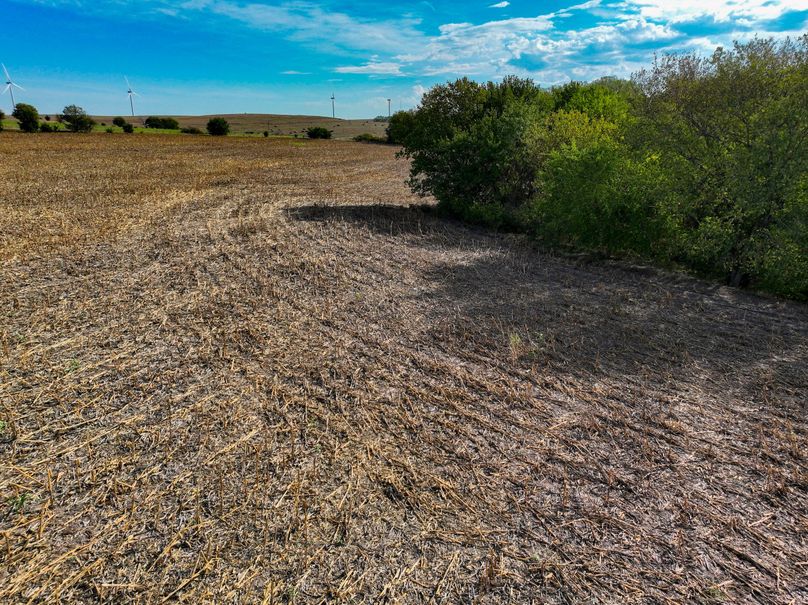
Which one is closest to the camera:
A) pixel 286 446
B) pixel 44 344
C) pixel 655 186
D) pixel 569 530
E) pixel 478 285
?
pixel 569 530

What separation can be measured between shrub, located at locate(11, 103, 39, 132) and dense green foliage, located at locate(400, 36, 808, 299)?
7705cm

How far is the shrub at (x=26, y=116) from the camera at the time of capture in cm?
6624

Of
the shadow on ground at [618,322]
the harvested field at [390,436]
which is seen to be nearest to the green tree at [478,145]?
the shadow on ground at [618,322]

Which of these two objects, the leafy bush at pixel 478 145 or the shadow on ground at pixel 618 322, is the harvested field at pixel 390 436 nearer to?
the shadow on ground at pixel 618 322

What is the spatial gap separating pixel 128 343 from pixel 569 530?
306 inches

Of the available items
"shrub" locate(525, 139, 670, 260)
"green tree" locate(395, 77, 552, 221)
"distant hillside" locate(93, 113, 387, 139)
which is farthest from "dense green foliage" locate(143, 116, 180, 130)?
"shrub" locate(525, 139, 670, 260)

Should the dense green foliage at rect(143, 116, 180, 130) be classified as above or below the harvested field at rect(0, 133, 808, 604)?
above

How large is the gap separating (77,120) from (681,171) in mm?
89130

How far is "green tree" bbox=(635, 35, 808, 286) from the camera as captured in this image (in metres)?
11.3

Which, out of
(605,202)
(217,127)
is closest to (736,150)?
(605,202)

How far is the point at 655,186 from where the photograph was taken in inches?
525

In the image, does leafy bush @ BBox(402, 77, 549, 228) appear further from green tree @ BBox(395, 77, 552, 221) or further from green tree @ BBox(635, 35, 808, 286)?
green tree @ BBox(635, 35, 808, 286)

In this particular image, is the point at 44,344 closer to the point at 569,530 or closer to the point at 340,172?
the point at 569,530

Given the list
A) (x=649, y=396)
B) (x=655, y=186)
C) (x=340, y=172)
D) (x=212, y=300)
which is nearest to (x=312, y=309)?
(x=212, y=300)
